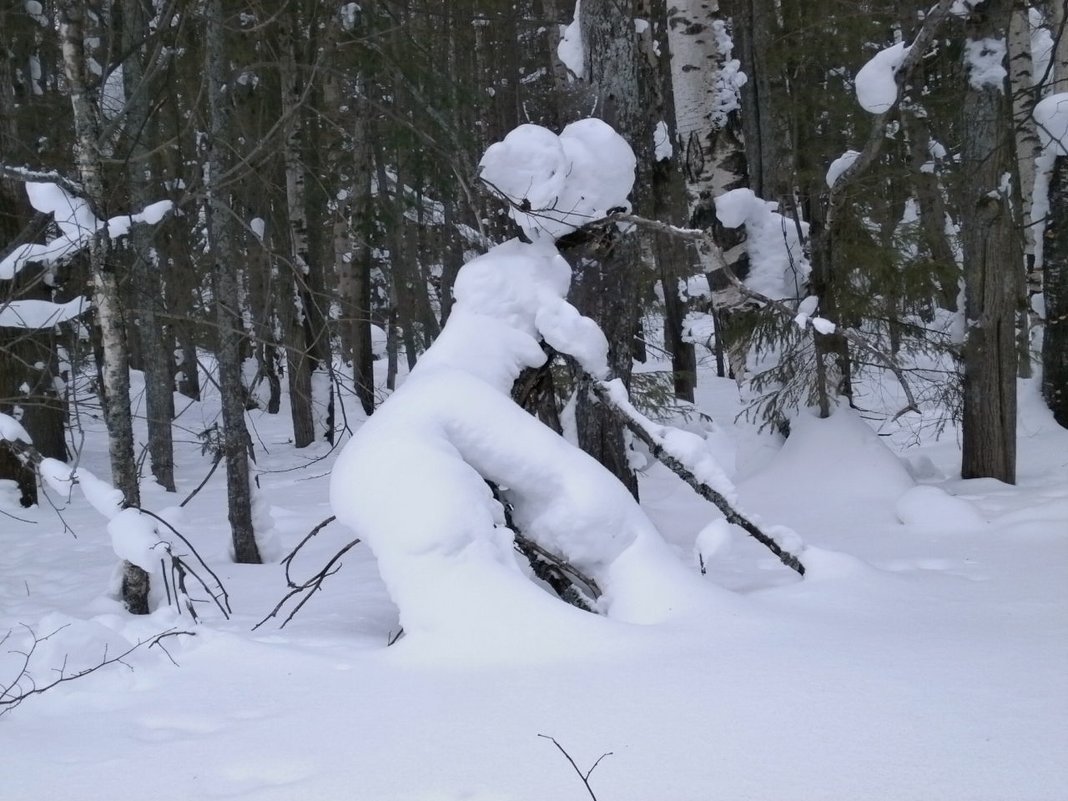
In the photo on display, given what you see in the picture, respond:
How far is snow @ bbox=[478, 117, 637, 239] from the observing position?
422 cm

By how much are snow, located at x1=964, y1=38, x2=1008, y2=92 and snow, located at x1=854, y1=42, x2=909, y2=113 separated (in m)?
0.97

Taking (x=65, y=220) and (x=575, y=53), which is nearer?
(x=65, y=220)

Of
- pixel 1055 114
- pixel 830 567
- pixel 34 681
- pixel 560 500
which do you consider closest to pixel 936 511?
pixel 830 567

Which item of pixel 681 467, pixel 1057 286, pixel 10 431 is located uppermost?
pixel 1057 286

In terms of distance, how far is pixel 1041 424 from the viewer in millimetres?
7949

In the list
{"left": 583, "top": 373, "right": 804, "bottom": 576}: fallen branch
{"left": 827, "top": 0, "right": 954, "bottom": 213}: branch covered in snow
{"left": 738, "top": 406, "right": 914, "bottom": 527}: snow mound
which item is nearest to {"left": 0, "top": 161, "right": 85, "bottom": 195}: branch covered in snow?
{"left": 583, "top": 373, "right": 804, "bottom": 576}: fallen branch

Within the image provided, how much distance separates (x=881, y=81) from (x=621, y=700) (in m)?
4.33

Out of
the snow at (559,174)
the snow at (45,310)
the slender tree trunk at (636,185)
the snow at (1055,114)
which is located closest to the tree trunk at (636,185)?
the slender tree trunk at (636,185)

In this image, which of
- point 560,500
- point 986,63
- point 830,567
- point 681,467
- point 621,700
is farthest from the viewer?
point 986,63

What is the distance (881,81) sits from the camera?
534 cm

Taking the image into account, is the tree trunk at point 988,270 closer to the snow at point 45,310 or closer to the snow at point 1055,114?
the snow at point 1055,114

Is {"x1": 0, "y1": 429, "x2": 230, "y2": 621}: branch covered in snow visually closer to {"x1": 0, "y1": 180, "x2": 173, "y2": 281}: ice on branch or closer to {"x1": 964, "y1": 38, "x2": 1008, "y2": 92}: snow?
{"x1": 0, "y1": 180, "x2": 173, "y2": 281}: ice on branch

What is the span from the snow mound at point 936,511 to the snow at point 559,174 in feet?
8.68

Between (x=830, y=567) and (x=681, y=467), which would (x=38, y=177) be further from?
A: (x=830, y=567)
